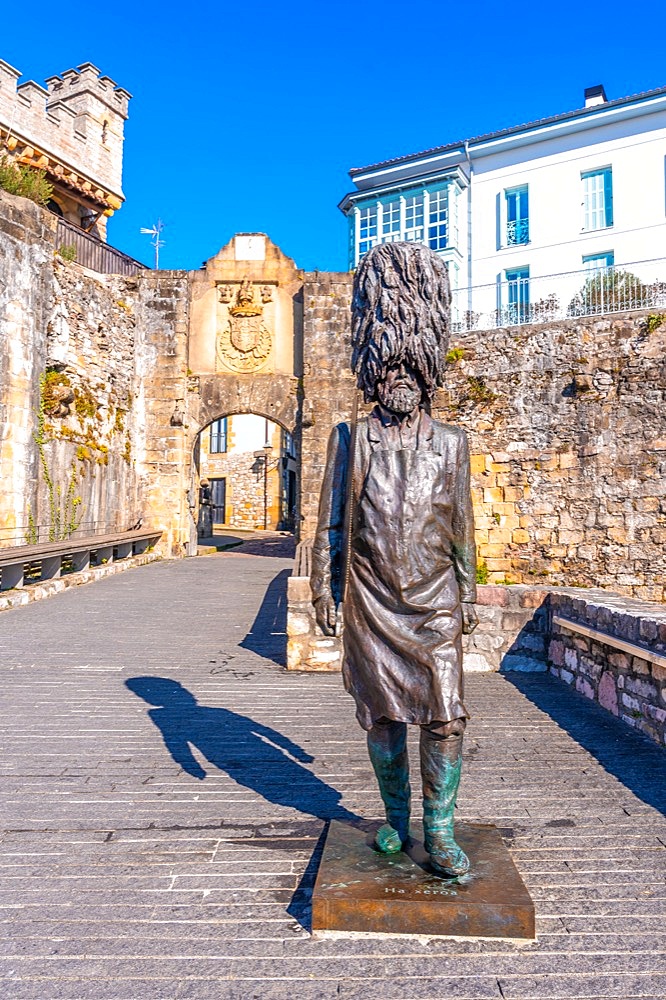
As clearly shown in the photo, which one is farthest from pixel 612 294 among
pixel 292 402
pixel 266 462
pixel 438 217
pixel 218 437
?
pixel 218 437

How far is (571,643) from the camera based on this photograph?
19.5 feet

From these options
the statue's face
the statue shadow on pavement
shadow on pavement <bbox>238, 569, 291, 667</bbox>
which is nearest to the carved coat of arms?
shadow on pavement <bbox>238, 569, 291, 667</bbox>

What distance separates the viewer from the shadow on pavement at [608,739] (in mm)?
3693

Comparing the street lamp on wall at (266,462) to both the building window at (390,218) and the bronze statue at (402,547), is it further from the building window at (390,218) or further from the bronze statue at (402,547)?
the bronze statue at (402,547)

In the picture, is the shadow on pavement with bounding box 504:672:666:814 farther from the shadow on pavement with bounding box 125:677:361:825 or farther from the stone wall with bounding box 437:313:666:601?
the stone wall with bounding box 437:313:666:601

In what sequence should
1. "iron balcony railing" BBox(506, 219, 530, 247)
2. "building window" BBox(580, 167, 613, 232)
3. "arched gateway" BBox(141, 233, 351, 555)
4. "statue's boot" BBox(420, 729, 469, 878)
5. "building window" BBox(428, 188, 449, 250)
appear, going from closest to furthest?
1. "statue's boot" BBox(420, 729, 469, 878)
2. "arched gateway" BBox(141, 233, 351, 555)
3. "building window" BBox(580, 167, 613, 232)
4. "iron balcony railing" BBox(506, 219, 530, 247)
5. "building window" BBox(428, 188, 449, 250)

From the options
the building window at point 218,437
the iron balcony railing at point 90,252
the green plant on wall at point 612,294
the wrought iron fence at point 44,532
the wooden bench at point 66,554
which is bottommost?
the wooden bench at point 66,554

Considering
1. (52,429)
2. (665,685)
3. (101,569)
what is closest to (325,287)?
(52,429)

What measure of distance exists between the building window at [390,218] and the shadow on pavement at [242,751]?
23.4m

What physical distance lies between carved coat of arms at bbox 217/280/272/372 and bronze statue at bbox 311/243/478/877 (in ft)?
47.1

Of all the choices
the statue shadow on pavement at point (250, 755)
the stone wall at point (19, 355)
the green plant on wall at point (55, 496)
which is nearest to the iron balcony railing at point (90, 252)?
the stone wall at point (19, 355)

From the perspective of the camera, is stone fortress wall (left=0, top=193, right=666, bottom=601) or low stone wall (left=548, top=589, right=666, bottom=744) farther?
stone fortress wall (left=0, top=193, right=666, bottom=601)

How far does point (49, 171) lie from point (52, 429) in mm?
8486

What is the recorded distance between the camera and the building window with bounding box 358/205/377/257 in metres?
26.6
